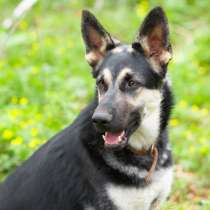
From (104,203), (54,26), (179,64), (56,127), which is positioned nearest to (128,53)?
(104,203)

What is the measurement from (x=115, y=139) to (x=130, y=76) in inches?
18.9

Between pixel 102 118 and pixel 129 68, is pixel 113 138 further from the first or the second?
pixel 129 68

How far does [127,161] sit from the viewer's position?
15.1 ft

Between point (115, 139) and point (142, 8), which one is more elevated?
point (115, 139)

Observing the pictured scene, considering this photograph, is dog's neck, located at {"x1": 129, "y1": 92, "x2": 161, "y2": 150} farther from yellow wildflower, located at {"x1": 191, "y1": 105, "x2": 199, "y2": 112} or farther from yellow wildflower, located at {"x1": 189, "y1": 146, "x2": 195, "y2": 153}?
yellow wildflower, located at {"x1": 191, "y1": 105, "x2": 199, "y2": 112}

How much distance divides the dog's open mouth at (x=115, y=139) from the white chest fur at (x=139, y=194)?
1.01ft

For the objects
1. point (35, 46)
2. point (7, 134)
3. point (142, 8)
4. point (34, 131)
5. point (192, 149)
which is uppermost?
point (7, 134)

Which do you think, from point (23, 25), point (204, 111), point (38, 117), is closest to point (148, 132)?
point (38, 117)

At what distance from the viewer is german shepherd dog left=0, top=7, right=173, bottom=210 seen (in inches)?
174

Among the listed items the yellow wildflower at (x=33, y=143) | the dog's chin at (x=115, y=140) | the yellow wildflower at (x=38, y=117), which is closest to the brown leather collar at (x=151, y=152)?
the dog's chin at (x=115, y=140)

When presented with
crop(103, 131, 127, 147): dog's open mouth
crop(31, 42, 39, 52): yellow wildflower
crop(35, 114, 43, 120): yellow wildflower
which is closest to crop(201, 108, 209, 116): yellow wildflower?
crop(35, 114, 43, 120): yellow wildflower

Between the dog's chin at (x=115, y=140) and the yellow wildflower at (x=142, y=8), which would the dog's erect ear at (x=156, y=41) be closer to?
the dog's chin at (x=115, y=140)

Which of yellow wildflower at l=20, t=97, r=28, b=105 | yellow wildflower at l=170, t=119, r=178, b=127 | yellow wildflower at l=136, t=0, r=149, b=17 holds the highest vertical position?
yellow wildflower at l=20, t=97, r=28, b=105

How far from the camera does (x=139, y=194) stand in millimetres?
4441
